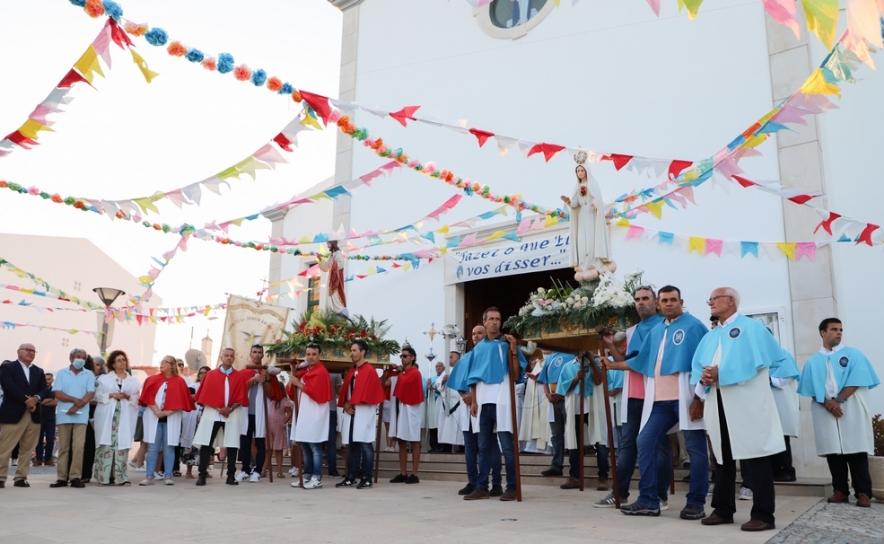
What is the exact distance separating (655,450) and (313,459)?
4361mm

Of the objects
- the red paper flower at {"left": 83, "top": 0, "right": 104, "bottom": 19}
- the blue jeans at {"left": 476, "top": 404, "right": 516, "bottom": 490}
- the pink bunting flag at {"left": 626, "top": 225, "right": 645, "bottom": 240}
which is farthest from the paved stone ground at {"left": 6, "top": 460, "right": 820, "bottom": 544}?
the pink bunting flag at {"left": 626, "top": 225, "right": 645, "bottom": 240}

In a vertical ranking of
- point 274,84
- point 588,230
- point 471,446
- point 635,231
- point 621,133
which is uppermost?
point 621,133

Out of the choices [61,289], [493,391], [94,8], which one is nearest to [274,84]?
[94,8]

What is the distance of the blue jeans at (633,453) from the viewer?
19.4 feet

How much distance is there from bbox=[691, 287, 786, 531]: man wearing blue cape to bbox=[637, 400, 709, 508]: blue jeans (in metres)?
0.16

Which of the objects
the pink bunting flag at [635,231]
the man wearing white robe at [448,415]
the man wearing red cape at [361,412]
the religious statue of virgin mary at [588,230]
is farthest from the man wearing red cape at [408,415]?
the pink bunting flag at [635,231]

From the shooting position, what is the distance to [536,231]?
468 inches

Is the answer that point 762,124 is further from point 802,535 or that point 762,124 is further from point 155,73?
point 155,73

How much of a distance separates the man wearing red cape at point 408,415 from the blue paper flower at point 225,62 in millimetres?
4172

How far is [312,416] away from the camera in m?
8.45

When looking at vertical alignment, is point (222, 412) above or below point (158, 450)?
above

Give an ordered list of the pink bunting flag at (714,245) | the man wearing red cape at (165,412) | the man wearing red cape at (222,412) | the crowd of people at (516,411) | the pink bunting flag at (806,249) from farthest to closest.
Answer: the pink bunting flag at (714,245) < the pink bunting flag at (806,249) < the man wearing red cape at (165,412) < the man wearing red cape at (222,412) < the crowd of people at (516,411)

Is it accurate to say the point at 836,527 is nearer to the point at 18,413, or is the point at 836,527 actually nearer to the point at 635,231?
the point at 635,231

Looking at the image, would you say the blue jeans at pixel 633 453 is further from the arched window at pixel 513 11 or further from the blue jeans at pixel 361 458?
the arched window at pixel 513 11
